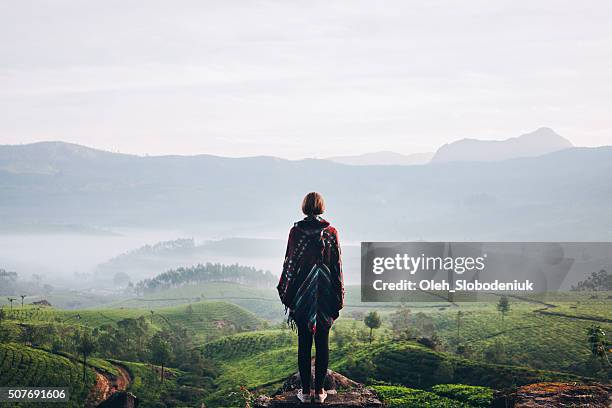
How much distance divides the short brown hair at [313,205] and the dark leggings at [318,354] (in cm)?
218

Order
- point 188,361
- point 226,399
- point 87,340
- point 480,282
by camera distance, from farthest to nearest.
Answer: point 480,282 < point 188,361 < point 87,340 < point 226,399

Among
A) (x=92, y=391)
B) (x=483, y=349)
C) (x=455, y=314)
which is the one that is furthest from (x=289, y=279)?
(x=455, y=314)

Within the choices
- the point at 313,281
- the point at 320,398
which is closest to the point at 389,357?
the point at 320,398

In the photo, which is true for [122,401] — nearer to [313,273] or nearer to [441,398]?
[441,398]

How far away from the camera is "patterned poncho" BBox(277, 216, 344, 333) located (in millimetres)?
12102

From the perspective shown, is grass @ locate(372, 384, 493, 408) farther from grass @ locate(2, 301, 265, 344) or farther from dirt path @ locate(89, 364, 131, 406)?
grass @ locate(2, 301, 265, 344)

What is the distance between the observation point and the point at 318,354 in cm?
1212

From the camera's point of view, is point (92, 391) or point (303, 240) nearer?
point (303, 240)

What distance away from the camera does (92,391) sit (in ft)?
166

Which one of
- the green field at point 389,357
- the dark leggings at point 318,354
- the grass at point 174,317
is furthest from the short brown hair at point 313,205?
the grass at point 174,317

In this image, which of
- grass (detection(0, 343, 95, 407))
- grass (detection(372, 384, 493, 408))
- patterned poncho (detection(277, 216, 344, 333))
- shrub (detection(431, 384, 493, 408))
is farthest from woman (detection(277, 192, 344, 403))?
grass (detection(0, 343, 95, 407))

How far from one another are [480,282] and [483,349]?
3282 cm

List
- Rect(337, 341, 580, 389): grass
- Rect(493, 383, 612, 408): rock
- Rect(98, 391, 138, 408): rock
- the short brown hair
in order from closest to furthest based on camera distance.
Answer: the short brown hair, Rect(493, 383, 612, 408): rock, Rect(98, 391, 138, 408): rock, Rect(337, 341, 580, 389): grass

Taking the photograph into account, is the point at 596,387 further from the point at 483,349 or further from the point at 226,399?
the point at 483,349
